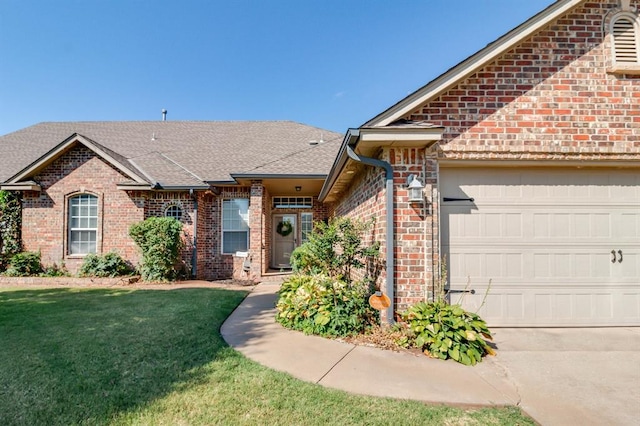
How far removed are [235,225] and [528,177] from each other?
28.9 ft

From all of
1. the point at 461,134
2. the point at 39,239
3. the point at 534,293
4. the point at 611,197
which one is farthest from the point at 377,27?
the point at 39,239

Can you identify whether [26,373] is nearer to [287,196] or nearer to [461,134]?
[461,134]

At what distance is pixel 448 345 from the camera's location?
Answer: 344 cm

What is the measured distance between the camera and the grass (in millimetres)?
2309

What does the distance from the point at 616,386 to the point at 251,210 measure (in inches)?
342

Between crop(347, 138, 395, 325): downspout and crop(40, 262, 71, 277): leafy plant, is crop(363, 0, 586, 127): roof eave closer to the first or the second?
crop(347, 138, 395, 325): downspout

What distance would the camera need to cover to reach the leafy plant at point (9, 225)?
9.74 m

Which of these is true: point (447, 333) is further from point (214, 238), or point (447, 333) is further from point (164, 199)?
point (164, 199)

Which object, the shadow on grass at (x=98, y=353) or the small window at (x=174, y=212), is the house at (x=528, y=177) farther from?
the small window at (x=174, y=212)

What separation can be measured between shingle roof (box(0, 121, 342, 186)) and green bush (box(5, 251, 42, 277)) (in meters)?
3.56

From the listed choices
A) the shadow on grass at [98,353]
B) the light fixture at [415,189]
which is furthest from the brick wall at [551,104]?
the shadow on grass at [98,353]

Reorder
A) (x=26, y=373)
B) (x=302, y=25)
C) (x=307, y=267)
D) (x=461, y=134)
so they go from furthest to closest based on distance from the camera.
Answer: (x=302, y=25) < (x=307, y=267) < (x=461, y=134) < (x=26, y=373)

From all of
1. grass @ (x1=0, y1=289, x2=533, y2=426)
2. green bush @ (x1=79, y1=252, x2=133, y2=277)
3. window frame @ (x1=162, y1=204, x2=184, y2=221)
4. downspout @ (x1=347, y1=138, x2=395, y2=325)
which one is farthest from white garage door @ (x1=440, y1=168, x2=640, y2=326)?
green bush @ (x1=79, y1=252, x2=133, y2=277)

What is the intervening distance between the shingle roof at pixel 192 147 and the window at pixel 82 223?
1821 mm
